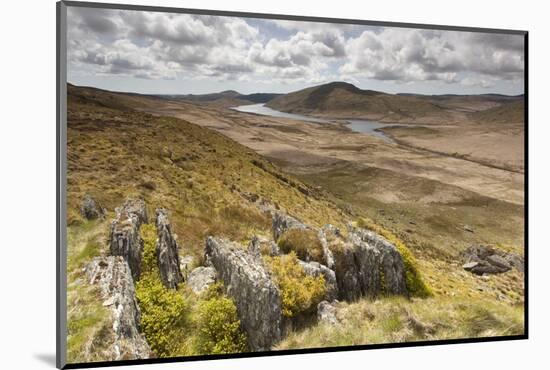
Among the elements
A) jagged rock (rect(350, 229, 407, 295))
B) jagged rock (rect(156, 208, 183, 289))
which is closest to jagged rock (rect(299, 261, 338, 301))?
jagged rock (rect(350, 229, 407, 295))

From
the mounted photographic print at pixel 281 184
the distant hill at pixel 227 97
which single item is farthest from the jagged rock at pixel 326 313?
the distant hill at pixel 227 97

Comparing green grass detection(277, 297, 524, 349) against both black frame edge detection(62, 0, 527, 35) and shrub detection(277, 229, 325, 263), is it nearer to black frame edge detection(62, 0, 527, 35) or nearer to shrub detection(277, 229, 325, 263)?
shrub detection(277, 229, 325, 263)

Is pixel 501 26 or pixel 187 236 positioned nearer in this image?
pixel 187 236

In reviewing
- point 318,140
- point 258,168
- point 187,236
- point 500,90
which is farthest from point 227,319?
point 500,90

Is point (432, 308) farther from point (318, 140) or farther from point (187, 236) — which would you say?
point (187, 236)

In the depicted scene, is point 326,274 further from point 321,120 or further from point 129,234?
point 129,234

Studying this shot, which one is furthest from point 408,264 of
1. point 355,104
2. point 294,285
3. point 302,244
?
point 355,104

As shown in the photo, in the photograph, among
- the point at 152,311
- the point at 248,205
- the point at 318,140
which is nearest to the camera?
the point at 152,311
